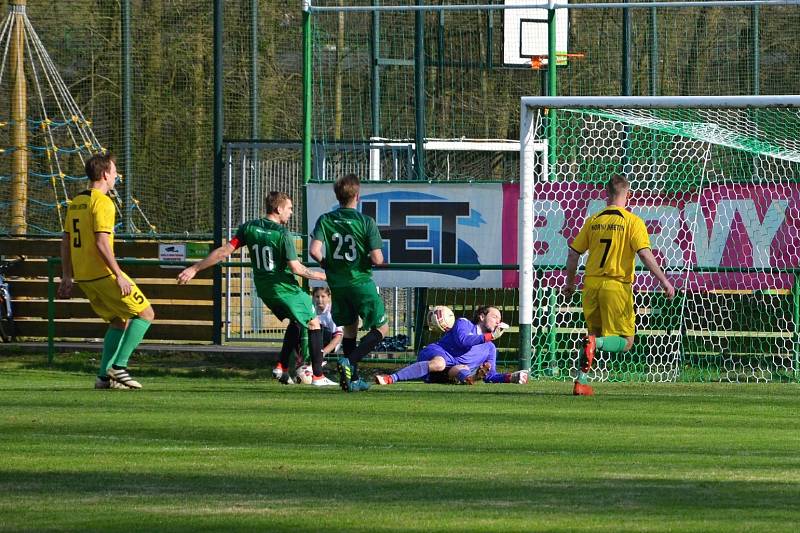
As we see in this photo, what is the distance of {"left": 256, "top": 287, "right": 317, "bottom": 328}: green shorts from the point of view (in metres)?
14.6

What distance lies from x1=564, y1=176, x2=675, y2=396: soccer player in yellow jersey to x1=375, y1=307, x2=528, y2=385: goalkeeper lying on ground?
4.83 ft

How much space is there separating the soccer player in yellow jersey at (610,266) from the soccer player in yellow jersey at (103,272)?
3.75m

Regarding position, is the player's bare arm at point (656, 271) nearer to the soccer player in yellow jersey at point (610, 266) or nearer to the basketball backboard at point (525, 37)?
the soccer player in yellow jersey at point (610, 266)

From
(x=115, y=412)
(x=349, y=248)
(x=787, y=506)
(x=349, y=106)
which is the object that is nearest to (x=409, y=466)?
(x=787, y=506)

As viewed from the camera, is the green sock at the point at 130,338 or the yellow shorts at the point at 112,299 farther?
the green sock at the point at 130,338

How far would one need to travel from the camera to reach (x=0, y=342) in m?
21.2

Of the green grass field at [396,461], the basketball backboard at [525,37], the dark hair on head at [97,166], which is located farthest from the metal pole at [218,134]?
the green grass field at [396,461]

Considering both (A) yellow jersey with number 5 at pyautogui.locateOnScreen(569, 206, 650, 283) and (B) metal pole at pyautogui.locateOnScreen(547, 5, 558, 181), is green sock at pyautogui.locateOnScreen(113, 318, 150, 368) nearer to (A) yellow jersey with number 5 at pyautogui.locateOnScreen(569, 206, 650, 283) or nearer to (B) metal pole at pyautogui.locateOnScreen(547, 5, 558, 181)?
(A) yellow jersey with number 5 at pyautogui.locateOnScreen(569, 206, 650, 283)

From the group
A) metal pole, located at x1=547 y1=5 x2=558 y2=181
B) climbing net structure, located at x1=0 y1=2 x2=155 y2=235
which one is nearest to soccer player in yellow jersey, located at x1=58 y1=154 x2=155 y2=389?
metal pole, located at x1=547 y1=5 x2=558 y2=181

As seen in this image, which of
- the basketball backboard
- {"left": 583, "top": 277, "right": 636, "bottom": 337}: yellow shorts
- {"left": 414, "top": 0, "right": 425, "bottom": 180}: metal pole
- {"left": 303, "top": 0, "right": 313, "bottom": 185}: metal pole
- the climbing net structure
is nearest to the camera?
{"left": 583, "top": 277, "right": 636, "bottom": 337}: yellow shorts

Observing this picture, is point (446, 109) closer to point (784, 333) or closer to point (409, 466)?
point (784, 333)

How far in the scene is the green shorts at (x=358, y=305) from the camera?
1359cm

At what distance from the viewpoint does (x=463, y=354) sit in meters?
14.9

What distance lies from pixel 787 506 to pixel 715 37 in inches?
882
